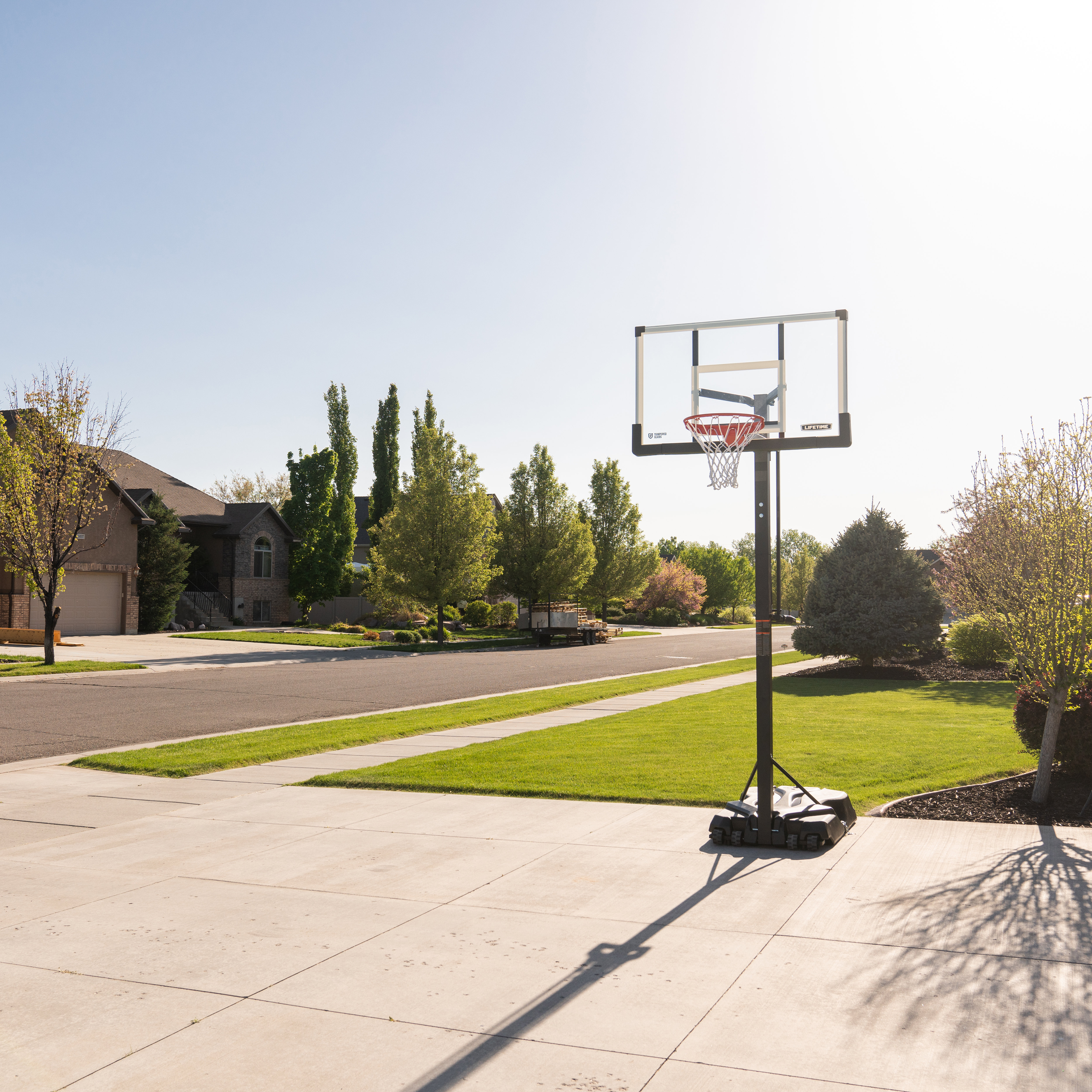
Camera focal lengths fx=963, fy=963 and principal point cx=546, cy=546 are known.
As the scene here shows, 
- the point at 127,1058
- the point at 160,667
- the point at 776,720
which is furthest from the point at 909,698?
the point at 160,667

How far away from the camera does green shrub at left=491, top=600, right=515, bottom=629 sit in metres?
56.5

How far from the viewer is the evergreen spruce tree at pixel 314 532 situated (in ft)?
172

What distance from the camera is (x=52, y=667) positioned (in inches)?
1014

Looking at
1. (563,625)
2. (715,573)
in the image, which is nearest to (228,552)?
(563,625)

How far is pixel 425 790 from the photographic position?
997 centimetres

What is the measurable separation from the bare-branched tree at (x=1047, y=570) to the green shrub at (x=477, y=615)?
46.9 metres

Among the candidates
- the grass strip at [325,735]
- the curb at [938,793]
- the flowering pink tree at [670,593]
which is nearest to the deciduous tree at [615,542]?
the flowering pink tree at [670,593]

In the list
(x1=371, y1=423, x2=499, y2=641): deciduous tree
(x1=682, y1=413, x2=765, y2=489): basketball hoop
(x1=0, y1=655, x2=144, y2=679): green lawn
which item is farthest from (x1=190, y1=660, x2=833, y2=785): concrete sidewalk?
(x1=371, y1=423, x2=499, y2=641): deciduous tree

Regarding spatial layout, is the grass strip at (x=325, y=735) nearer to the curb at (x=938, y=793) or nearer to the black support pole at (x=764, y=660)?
the black support pole at (x=764, y=660)

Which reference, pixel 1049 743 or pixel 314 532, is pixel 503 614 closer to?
pixel 314 532

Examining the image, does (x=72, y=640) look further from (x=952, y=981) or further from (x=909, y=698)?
(x=952, y=981)

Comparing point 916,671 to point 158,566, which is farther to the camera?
point 158,566

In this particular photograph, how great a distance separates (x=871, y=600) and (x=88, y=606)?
105ft

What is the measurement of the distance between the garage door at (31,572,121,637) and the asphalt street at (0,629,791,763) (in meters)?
12.6
